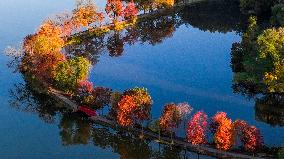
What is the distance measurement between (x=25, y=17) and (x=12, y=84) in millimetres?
46559

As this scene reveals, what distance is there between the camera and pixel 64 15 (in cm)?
11519

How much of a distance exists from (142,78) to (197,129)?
31.4 metres

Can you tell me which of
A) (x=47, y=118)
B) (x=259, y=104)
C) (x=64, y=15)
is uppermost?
(x=64, y=15)

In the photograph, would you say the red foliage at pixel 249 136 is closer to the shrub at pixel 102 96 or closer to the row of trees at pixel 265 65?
the row of trees at pixel 265 65

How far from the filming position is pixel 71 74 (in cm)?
8744

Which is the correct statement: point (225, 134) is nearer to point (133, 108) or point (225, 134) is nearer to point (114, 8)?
point (133, 108)

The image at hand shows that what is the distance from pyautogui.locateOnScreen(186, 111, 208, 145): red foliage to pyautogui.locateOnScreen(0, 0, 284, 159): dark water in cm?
406

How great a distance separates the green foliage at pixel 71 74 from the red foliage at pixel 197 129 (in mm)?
26052

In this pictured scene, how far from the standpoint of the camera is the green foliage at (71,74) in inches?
3445

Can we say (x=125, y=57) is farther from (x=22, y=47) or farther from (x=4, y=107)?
(x=4, y=107)

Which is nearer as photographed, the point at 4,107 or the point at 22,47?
→ the point at 4,107

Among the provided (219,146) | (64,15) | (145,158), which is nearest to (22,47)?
(64,15)

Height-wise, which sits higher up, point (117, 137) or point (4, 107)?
point (4, 107)

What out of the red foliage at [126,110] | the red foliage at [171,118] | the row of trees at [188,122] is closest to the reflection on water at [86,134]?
the row of trees at [188,122]
